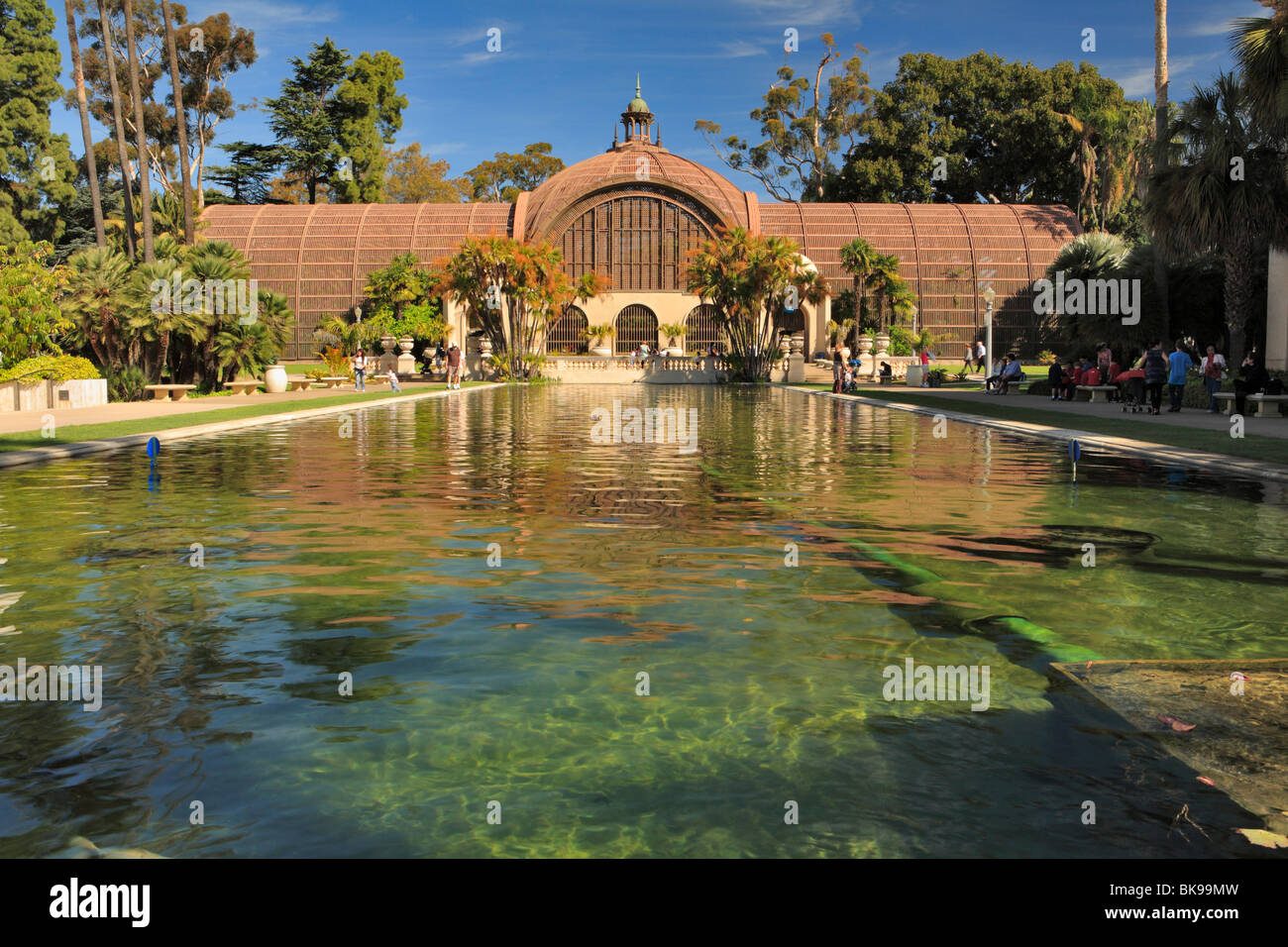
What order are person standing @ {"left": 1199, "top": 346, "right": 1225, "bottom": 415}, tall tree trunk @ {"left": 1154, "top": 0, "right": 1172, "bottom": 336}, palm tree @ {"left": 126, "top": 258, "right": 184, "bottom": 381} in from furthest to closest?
palm tree @ {"left": 126, "top": 258, "right": 184, "bottom": 381}
tall tree trunk @ {"left": 1154, "top": 0, "right": 1172, "bottom": 336}
person standing @ {"left": 1199, "top": 346, "right": 1225, "bottom": 415}

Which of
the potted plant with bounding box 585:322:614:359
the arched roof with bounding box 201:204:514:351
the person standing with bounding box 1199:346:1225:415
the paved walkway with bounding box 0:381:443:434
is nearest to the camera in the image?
the paved walkway with bounding box 0:381:443:434

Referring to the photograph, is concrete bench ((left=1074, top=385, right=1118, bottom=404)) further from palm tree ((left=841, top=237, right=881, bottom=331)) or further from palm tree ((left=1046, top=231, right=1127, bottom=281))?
palm tree ((left=841, top=237, right=881, bottom=331))

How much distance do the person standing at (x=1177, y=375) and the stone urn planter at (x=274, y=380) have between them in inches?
1175

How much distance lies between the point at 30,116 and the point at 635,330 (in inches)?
1553

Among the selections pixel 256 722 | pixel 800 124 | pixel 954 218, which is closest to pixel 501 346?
pixel 954 218

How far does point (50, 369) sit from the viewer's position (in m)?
31.2

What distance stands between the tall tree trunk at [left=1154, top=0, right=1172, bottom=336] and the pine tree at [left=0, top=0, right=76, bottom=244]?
2413 inches

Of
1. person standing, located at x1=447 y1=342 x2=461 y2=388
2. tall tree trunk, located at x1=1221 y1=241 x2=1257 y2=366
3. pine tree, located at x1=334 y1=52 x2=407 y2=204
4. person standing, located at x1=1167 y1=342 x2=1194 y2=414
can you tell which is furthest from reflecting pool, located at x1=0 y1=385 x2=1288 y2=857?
pine tree, located at x1=334 y1=52 x2=407 y2=204

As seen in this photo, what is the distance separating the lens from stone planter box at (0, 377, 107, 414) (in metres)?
30.1

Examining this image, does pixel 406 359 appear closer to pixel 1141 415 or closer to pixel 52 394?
pixel 52 394

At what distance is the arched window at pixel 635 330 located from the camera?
233ft

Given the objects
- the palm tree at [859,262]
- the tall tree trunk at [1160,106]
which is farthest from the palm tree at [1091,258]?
the palm tree at [859,262]
